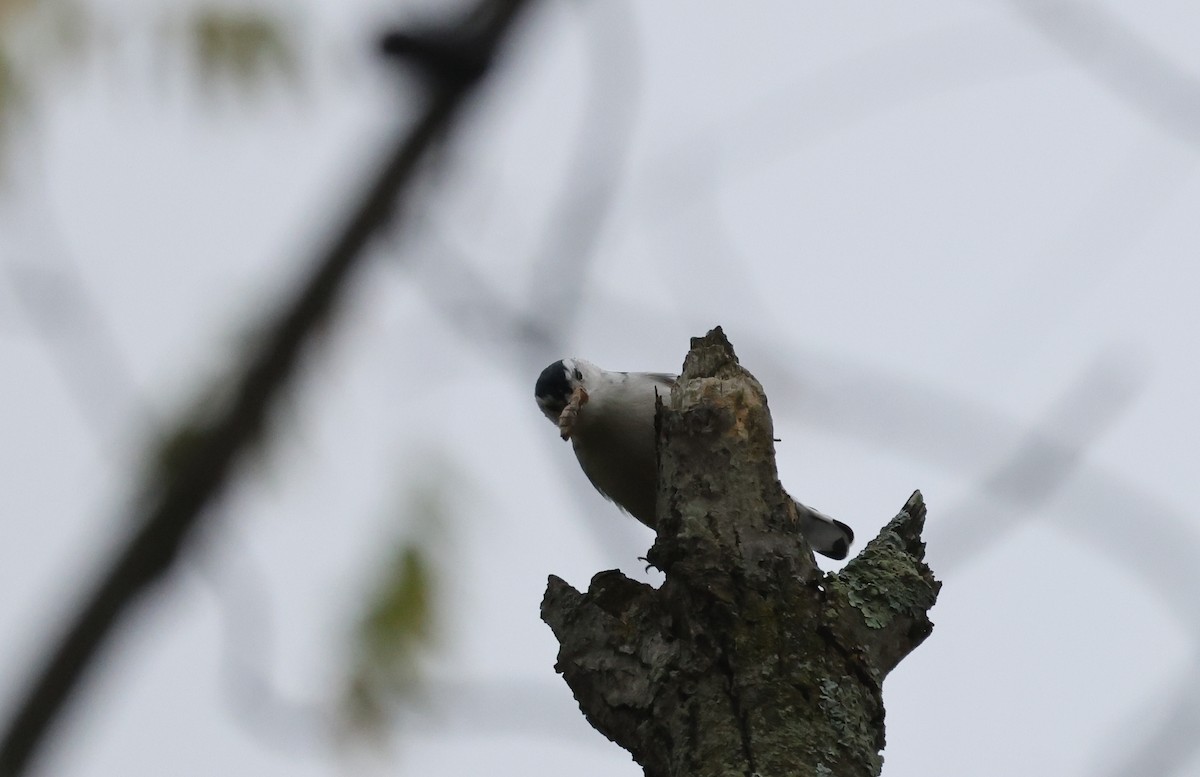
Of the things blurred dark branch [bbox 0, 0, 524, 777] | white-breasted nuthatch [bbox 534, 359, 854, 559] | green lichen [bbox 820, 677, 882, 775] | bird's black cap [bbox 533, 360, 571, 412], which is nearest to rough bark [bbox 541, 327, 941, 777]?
green lichen [bbox 820, 677, 882, 775]

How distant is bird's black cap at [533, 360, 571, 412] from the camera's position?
4641mm

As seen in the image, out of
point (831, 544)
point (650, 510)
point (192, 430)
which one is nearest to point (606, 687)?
point (192, 430)

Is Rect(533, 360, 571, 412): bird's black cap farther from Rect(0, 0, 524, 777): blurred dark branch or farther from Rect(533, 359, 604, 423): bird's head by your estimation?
Rect(0, 0, 524, 777): blurred dark branch

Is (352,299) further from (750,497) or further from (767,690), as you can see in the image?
(750,497)

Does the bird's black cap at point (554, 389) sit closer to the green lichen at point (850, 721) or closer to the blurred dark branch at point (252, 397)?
the green lichen at point (850, 721)

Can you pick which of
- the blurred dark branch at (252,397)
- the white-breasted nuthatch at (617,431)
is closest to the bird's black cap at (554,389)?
the white-breasted nuthatch at (617,431)

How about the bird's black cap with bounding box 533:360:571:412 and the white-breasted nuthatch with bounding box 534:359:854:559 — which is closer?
the white-breasted nuthatch with bounding box 534:359:854:559

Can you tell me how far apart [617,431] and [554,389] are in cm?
33

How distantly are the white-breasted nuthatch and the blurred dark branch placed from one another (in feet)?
11.2

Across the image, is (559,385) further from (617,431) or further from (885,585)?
(885,585)

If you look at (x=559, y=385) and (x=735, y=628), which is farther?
(x=559, y=385)

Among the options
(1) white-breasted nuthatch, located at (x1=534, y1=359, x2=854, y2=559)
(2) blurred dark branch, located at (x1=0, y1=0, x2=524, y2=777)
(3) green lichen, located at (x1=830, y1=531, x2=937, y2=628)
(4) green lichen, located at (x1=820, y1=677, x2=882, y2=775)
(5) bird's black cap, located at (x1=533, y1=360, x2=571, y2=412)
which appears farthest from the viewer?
(5) bird's black cap, located at (x1=533, y1=360, x2=571, y2=412)

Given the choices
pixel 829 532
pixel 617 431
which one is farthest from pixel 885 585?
pixel 829 532

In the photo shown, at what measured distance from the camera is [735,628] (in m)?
2.29
